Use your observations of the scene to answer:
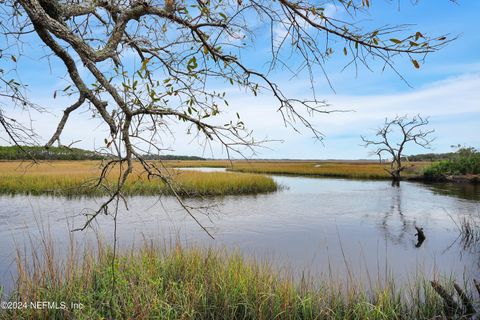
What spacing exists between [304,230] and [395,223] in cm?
427

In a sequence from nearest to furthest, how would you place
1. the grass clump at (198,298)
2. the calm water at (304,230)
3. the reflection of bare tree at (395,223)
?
the grass clump at (198,298) < the calm water at (304,230) < the reflection of bare tree at (395,223)

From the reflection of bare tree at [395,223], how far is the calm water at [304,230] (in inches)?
1.5

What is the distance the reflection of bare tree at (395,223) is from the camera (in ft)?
38.2

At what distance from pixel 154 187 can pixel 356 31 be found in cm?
1998

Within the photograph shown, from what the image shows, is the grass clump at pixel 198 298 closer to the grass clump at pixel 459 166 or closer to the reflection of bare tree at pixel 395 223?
the reflection of bare tree at pixel 395 223

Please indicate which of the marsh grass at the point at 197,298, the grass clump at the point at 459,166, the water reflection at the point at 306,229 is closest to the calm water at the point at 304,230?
the water reflection at the point at 306,229

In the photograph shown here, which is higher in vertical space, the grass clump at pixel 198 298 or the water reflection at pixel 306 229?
the grass clump at pixel 198 298

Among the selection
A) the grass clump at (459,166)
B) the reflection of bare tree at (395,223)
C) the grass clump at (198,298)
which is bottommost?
the reflection of bare tree at (395,223)

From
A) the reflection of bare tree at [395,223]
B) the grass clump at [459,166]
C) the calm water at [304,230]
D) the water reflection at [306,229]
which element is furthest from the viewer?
the grass clump at [459,166]

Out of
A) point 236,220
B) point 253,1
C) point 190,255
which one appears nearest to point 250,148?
point 253,1

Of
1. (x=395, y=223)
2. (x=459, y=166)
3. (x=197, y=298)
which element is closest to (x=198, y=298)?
(x=197, y=298)

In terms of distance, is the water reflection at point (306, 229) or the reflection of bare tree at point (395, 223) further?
the reflection of bare tree at point (395, 223)

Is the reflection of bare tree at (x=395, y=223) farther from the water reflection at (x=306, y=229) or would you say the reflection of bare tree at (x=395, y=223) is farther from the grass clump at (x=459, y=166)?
the grass clump at (x=459, y=166)

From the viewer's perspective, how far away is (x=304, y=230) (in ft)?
41.3
